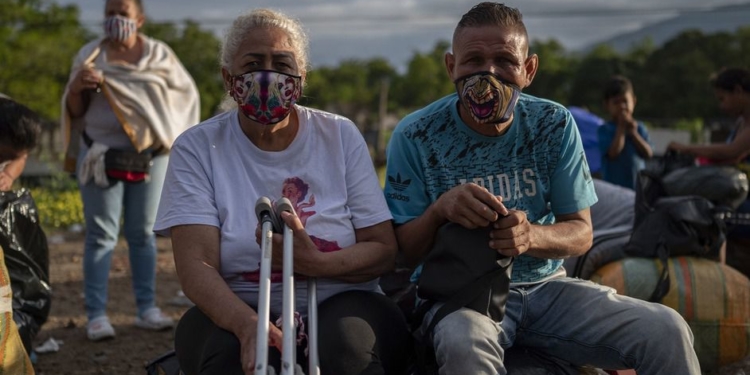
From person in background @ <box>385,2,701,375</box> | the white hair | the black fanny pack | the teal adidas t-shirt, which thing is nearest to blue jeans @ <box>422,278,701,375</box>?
person in background @ <box>385,2,701,375</box>

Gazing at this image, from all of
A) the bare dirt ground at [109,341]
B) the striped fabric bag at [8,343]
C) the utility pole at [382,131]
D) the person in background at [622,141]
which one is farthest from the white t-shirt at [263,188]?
the utility pole at [382,131]

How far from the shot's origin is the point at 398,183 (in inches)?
130

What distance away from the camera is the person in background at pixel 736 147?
5738mm

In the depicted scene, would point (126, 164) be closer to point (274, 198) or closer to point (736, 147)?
point (274, 198)

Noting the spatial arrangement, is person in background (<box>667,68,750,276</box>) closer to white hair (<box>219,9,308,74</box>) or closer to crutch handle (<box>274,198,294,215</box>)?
white hair (<box>219,9,308,74</box>)

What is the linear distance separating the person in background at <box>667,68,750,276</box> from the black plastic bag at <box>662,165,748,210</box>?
1.31 feet

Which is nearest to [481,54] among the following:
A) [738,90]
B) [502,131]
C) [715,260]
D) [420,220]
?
[502,131]

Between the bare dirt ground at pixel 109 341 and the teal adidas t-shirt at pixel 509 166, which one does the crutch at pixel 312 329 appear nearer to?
the teal adidas t-shirt at pixel 509 166

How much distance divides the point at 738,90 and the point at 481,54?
13.2 ft

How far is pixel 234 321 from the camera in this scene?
110 inches

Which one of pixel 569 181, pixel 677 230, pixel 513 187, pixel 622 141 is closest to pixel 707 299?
pixel 677 230

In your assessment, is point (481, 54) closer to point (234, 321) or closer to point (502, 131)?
point (502, 131)

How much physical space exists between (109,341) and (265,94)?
289 cm

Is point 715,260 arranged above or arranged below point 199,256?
below
